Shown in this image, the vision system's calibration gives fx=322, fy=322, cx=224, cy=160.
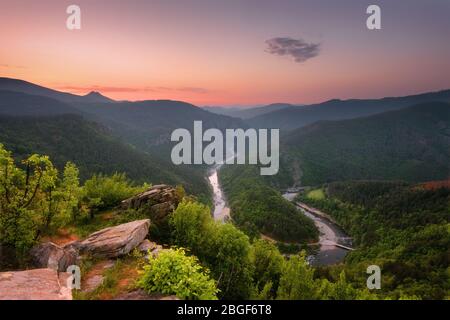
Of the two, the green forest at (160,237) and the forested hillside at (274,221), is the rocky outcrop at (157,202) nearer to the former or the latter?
the green forest at (160,237)

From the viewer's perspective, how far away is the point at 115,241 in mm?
23328

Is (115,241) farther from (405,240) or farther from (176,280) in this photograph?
(405,240)

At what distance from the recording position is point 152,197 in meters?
33.1

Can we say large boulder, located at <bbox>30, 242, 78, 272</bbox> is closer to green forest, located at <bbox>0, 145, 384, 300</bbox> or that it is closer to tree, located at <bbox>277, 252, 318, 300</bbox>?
green forest, located at <bbox>0, 145, 384, 300</bbox>

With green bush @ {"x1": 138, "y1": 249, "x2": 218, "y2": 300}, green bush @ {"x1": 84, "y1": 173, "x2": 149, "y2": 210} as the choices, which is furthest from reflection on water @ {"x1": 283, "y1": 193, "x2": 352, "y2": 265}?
green bush @ {"x1": 138, "y1": 249, "x2": 218, "y2": 300}

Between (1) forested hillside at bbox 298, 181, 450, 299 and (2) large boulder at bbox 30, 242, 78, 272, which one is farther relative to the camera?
(1) forested hillside at bbox 298, 181, 450, 299

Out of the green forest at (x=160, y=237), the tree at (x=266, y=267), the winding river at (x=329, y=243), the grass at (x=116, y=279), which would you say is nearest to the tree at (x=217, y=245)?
the green forest at (x=160, y=237)

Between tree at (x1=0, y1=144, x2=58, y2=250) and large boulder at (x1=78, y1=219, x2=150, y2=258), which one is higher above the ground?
tree at (x1=0, y1=144, x2=58, y2=250)

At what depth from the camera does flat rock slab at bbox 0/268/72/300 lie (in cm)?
1488

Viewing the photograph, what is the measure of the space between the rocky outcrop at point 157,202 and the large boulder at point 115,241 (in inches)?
182

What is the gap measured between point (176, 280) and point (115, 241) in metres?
10.4

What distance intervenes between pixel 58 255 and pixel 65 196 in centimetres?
540

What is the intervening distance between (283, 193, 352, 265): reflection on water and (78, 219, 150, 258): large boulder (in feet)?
396
